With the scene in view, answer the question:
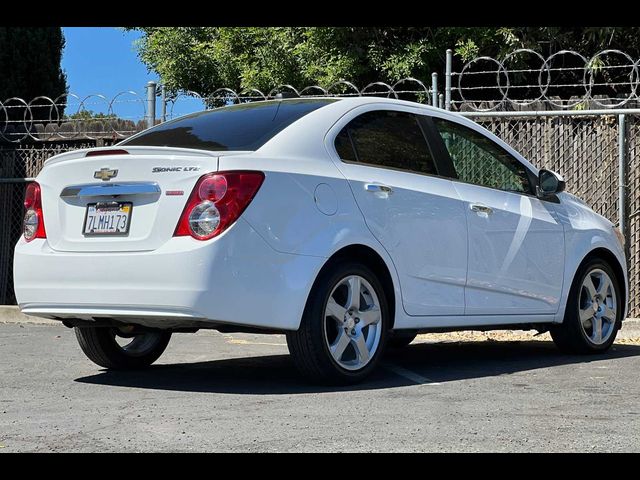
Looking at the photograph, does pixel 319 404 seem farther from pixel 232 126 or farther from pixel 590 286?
pixel 590 286

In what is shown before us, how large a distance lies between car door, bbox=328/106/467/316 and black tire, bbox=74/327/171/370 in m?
1.68

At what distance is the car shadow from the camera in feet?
21.8

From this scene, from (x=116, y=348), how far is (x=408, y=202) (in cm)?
219

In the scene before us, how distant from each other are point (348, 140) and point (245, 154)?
89cm

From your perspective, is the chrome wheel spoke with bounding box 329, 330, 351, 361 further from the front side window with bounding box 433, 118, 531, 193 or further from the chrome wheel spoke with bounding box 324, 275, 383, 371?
the front side window with bounding box 433, 118, 531, 193

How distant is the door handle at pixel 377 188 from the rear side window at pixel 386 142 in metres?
0.20

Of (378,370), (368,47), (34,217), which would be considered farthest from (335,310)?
(368,47)

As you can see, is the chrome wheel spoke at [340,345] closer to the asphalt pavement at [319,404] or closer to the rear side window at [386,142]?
the asphalt pavement at [319,404]

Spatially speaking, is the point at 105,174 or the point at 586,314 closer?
the point at 105,174

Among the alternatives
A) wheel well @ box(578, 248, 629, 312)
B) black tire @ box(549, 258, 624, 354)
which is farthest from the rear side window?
wheel well @ box(578, 248, 629, 312)

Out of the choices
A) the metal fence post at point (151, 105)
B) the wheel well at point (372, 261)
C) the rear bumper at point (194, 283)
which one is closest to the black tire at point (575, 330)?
the wheel well at point (372, 261)

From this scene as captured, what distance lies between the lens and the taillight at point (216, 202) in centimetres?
607

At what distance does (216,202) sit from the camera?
20.0 ft
